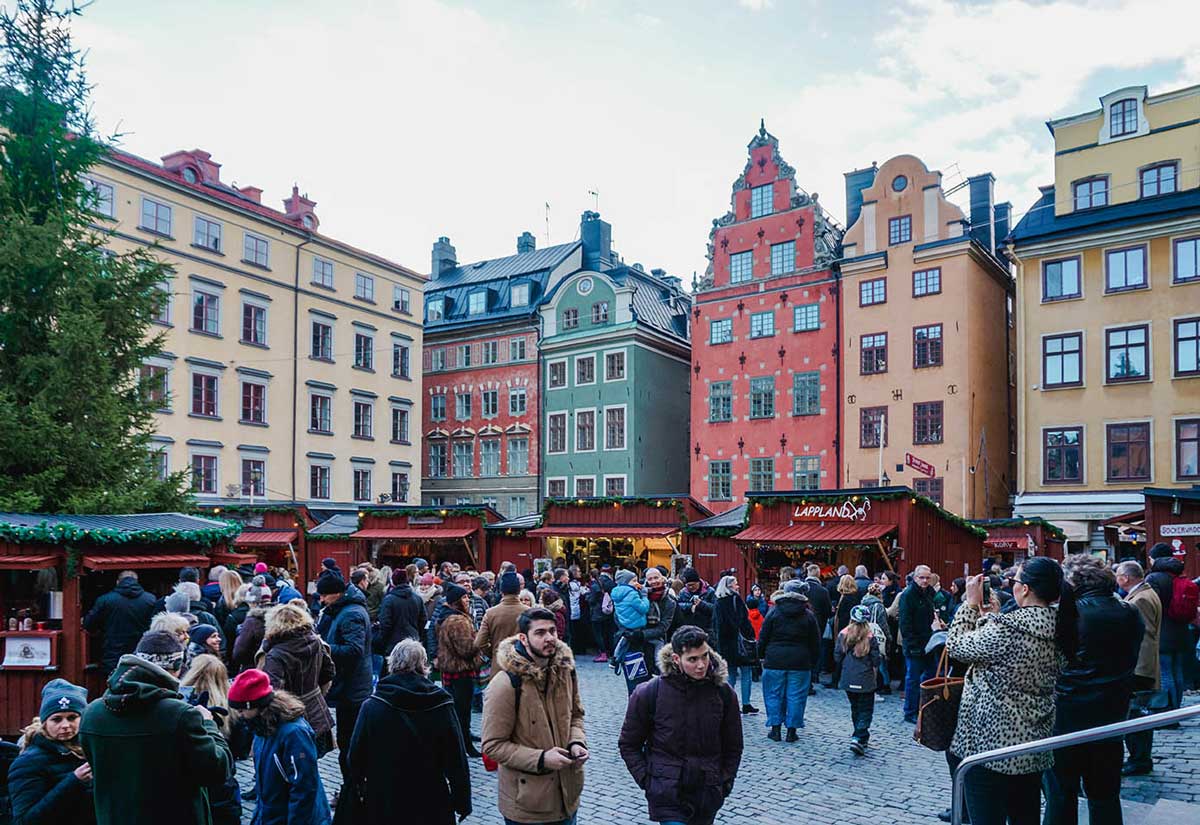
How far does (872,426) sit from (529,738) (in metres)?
28.7

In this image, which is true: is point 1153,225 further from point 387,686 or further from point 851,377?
point 387,686

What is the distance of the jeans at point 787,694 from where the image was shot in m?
10.1

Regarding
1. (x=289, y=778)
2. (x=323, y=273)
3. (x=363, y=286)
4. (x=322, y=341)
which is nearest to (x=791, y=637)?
(x=289, y=778)

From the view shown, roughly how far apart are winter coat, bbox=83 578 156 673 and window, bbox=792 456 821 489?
26422 mm

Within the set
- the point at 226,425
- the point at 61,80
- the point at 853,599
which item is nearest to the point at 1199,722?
the point at 853,599

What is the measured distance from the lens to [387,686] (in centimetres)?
497

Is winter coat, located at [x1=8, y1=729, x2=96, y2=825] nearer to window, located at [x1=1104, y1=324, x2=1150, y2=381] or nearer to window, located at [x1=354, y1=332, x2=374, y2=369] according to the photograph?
window, located at [x1=1104, y1=324, x2=1150, y2=381]

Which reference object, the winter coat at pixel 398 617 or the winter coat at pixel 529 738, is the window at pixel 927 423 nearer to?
the winter coat at pixel 398 617

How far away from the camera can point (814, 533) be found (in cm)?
1931

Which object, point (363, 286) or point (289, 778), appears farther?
point (363, 286)

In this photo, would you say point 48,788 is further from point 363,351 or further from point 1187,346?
point 363,351

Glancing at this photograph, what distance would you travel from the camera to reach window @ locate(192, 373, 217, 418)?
33719mm

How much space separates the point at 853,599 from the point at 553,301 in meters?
29.9

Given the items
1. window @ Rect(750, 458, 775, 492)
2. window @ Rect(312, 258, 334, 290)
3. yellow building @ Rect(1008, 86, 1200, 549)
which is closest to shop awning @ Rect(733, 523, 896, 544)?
yellow building @ Rect(1008, 86, 1200, 549)
